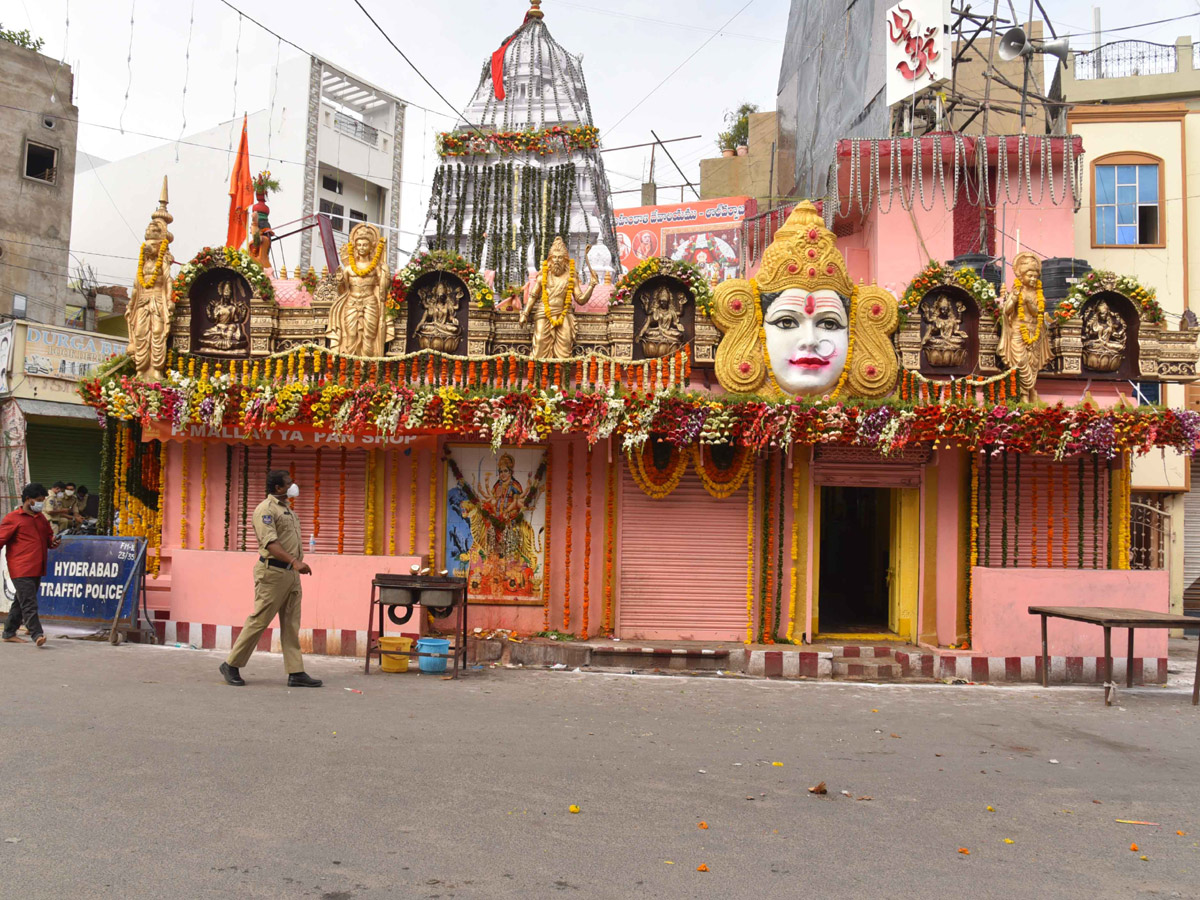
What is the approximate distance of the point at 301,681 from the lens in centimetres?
905

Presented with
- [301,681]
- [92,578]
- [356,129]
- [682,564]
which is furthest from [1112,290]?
[356,129]

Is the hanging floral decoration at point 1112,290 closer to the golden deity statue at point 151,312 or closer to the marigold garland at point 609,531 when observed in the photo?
the marigold garland at point 609,531

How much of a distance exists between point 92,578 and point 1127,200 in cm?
1890

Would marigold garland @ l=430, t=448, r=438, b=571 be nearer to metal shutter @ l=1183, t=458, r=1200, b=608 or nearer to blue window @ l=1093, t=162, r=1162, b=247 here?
blue window @ l=1093, t=162, r=1162, b=247

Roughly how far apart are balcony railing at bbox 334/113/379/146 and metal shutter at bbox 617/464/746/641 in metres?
27.3

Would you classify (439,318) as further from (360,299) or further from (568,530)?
(568,530)

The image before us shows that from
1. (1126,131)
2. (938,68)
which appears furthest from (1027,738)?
(1126,131)

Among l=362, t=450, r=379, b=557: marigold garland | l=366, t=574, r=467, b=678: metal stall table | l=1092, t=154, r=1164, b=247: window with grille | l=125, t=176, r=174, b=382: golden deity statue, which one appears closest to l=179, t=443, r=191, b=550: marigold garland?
l=125, t=176, r=174, b=382: golden deity statue

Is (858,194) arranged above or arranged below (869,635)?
above

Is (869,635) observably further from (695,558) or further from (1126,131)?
(1126,131)

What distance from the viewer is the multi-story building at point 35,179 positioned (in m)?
24.3

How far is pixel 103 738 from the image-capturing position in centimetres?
660

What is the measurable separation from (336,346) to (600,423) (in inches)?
148

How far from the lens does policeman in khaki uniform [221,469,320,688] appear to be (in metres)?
8.84
